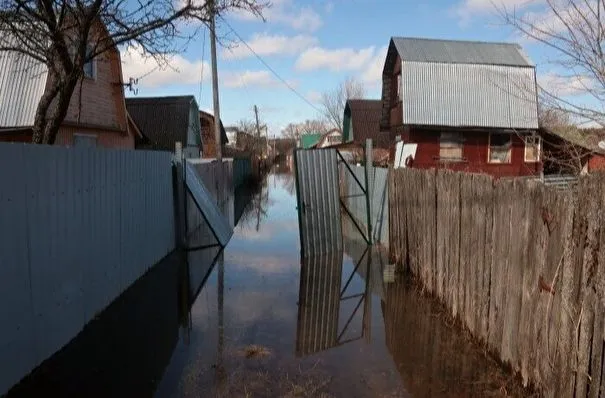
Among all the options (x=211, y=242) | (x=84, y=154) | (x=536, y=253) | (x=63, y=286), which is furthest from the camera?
(x=211, y=242)

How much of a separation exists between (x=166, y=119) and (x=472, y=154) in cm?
1982

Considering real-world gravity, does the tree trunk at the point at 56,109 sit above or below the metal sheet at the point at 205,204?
above

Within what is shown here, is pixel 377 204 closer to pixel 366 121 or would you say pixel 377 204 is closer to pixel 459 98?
pixel 459 98

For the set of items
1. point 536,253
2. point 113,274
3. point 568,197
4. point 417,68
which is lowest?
point 113,274

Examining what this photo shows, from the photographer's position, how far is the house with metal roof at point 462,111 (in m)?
25.3

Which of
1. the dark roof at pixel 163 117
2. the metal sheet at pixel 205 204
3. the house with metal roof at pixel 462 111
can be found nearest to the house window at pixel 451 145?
the house with metal roof at pixel 462 111

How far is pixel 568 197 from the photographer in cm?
349

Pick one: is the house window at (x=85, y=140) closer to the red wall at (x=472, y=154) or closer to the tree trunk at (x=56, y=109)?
the tree trunk at (x=56, y=109)

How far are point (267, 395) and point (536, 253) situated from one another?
2.40 meters

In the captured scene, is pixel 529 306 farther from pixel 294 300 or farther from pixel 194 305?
pixel 194 305

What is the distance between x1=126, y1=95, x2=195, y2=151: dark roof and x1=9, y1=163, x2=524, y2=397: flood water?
25.9 m

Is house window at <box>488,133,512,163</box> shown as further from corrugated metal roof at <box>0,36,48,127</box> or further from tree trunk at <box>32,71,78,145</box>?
tree trunk at <box>32,71,78,145</box>

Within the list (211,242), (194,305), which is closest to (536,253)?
(194,305)

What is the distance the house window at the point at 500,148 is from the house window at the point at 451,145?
158cm
